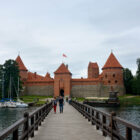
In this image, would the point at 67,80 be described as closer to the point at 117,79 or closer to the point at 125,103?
the point at 117,79

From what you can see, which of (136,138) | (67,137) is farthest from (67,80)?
(67,137)

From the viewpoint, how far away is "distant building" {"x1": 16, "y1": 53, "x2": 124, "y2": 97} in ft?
197

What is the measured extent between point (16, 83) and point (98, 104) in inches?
785

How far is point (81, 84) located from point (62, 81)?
17.9ft

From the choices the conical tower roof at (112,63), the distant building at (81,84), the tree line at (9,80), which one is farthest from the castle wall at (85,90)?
the tree line at (9,80)

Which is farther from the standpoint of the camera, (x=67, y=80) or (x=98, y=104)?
(x=67, y=80)

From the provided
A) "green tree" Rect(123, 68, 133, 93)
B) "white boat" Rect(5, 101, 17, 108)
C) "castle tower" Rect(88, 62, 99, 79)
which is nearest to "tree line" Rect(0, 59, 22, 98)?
"white boat" Rect(5, 101, 17, 108)

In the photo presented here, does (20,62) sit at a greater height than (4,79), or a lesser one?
greater

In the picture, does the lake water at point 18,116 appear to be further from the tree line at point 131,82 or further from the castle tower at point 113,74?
the tree line at point 131,82

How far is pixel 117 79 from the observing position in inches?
2366

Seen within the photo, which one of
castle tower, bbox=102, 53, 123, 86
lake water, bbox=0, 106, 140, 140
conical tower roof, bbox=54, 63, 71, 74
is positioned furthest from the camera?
conical tower roof, bbox=54, 63, 71, 74

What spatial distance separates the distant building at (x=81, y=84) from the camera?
60.0m

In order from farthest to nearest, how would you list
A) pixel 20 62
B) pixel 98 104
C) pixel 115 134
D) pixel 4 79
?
1. pixel 20 62
2. pixel 4 79
3. pixel 98 104
4. pixel 115 134

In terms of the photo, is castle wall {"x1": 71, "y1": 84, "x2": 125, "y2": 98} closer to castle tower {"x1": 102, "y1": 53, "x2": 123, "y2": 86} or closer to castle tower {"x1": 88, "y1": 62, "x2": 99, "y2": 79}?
castle tower {"x1": 102, "y1": 53, "x2": 123, "y2": 86}
